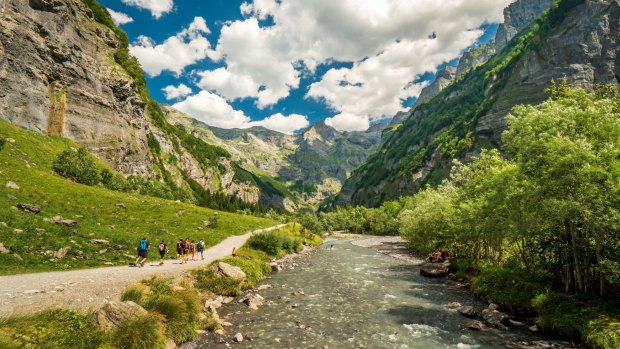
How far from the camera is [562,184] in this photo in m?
19.7

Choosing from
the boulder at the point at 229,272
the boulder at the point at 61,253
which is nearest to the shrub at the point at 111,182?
the boulder at the point at 61,253

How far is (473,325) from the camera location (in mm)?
23344

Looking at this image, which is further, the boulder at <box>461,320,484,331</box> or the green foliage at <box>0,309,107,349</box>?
the boulder at <box>461,320,484,331</box>

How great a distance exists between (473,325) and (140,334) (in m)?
21.8

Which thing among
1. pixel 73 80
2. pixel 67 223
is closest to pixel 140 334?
pixel 67 223

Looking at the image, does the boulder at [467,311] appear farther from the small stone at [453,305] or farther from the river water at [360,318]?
the small stone at [453,305]

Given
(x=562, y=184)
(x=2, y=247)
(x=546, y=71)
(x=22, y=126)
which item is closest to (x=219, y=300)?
(x=2, y=247)

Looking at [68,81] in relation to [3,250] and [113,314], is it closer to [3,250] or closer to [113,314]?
[3,250]

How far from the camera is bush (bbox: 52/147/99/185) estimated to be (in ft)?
219

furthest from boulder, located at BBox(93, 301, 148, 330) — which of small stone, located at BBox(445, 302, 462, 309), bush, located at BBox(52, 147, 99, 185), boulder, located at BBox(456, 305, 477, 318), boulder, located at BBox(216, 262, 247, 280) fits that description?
bush, located at BBox(52, 147, 99, 185)

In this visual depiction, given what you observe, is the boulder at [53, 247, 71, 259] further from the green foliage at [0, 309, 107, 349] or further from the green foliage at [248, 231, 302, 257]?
the green foliage at [248, 231, 302, 257]

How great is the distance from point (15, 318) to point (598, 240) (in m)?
31.8

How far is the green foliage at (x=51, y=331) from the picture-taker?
12.9 metres

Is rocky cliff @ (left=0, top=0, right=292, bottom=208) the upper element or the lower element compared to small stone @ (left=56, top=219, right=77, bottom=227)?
upper
